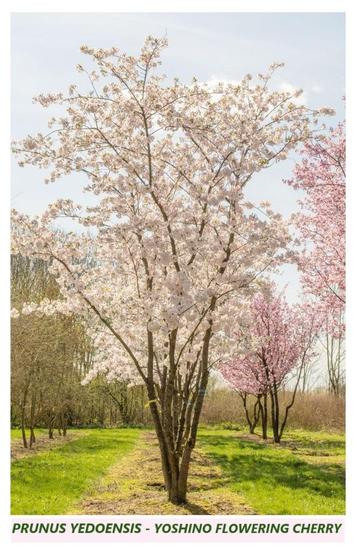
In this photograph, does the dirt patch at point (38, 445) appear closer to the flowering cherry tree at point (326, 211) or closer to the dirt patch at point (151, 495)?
the dirt patch at point (151, 495)

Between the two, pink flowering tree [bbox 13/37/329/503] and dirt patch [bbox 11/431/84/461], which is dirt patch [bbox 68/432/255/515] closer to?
pink flowering tree [bbox 13/37/329/503]

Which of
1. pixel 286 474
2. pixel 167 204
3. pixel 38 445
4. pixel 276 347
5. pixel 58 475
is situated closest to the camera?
pixel 167 204

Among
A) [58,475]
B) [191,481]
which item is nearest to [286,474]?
[191,481]

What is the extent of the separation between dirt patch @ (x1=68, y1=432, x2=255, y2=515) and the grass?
0.88 feet

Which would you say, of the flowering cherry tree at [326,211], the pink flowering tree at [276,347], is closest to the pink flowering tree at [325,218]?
the flowering cherry tree at [326,211]

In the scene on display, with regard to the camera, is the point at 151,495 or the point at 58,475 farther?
the point at 58,475

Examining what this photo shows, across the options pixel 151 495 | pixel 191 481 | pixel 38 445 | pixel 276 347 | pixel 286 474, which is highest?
pixel 276 347

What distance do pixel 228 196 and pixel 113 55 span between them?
2.17 m

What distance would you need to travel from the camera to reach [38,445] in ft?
58.8

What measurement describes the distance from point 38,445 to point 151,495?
9822mm

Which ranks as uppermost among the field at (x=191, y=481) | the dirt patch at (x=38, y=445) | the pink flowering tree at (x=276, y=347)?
the pink flowering tree at (x=276, y=347)

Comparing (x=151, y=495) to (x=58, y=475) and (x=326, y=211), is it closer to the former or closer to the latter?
(x=58, y=475)

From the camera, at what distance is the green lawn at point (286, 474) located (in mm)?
8773

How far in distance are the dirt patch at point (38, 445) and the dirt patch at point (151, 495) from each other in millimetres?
Answer: 3785
